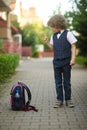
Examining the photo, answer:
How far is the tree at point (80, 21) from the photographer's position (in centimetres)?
2803

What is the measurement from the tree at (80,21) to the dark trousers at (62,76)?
1697 centimetres

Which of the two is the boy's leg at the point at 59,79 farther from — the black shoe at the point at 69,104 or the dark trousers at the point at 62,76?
the black shoe at the point at 69,104

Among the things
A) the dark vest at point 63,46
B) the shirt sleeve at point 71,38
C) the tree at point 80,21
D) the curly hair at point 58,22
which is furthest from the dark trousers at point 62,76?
the tree at point 80,21

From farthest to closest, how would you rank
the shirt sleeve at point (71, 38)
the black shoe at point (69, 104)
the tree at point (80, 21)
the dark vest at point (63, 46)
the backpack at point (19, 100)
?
the tree at point (80, 21), the black shoe at point (69, 104), the dark vest at point (63, 46), the shirt sleeve at point (71, 38), the backpack at point (19, 100)

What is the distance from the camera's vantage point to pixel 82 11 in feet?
92.4

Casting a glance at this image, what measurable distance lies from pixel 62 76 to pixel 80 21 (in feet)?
61.0

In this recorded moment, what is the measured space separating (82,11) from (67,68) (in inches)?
723

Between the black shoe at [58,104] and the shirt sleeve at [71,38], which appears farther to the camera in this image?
the black shoe at [58,104]

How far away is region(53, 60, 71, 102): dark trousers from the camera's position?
1018 cm

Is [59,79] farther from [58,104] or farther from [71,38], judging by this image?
[71,38]

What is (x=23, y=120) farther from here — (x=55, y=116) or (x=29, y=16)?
(x=29, y=16)

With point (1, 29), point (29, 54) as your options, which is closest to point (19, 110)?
point (1, 29)

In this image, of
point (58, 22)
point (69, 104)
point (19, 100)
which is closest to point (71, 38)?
Answer: point (58, 22)

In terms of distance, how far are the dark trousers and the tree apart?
17.0 metres
